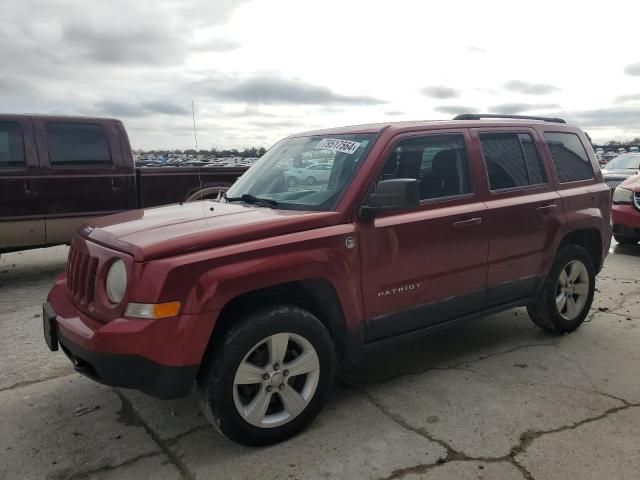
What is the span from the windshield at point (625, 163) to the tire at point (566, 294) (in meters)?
12.3

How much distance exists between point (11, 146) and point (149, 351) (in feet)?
17.9

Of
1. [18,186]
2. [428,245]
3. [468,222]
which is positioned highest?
[18,186]

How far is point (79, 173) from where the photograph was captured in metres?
7.38

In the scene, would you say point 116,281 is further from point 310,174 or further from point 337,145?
point 337,145

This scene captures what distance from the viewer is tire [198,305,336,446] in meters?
2.90

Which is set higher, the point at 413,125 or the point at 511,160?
the point at 413,125

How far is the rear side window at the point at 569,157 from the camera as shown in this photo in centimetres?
474

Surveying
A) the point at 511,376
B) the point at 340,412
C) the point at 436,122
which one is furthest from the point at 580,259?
the point at 340,412

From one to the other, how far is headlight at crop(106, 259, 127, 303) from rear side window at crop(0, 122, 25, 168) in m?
4.95

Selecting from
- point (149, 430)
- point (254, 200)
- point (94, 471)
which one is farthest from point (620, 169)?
point (94, 471)

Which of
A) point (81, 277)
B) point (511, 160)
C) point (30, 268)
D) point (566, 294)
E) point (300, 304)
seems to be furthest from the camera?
point (30, 268)

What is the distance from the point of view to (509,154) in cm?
437

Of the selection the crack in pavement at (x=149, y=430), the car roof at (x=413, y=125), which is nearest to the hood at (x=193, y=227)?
the car roof at (x=413, y=125)

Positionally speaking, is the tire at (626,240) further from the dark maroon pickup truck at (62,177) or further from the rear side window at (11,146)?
the rear side window at (11,146)
